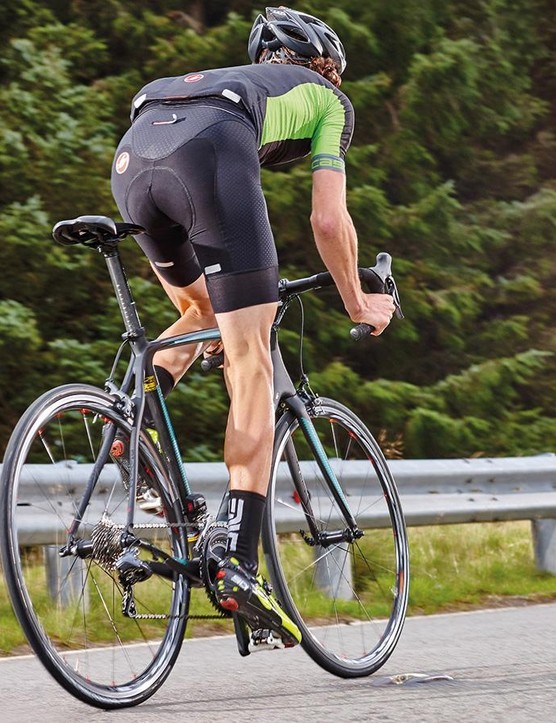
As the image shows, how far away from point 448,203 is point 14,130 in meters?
4.06

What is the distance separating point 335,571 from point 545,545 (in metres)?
2.42

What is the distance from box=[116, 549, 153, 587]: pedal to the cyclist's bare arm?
41.6 inches

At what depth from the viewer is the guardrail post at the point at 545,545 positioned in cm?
711

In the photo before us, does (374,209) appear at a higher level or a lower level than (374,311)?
lower

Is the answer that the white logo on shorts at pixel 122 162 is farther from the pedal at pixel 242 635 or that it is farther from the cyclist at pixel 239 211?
the pedal at pixel 242 635

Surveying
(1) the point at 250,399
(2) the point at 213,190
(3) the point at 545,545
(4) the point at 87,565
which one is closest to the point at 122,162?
(2) the point at 213,190

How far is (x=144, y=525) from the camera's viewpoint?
3.86 m

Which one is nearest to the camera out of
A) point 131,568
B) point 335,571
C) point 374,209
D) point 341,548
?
point 131,568

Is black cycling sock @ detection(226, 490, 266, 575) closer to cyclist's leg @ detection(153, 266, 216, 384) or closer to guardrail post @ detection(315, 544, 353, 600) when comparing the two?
cyclist's leg @ detection(153, 266, 216, 384)

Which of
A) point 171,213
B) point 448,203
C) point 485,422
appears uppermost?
point 171,213

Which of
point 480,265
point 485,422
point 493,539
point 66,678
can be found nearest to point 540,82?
point 480,265

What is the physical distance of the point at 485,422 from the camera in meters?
11.9

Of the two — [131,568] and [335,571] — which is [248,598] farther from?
[335,571]

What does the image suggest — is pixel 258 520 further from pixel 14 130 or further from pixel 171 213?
pixel 14 130
